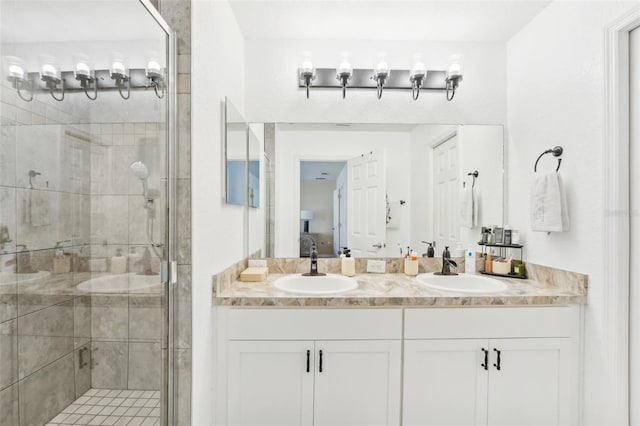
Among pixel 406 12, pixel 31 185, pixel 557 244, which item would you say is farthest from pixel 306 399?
pixel 406 12

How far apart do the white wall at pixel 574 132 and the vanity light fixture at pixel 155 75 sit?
1.89m

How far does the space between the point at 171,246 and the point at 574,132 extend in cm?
195

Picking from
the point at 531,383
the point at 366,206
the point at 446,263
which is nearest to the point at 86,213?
the point at 366,206

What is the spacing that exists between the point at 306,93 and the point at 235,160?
72cm

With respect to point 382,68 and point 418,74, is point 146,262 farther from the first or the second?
point 418,74

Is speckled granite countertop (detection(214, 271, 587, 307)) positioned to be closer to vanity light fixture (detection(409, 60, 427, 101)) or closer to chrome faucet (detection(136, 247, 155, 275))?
chrome faucet (detection(136, 247, 155, 275))

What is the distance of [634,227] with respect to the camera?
4.66 ft

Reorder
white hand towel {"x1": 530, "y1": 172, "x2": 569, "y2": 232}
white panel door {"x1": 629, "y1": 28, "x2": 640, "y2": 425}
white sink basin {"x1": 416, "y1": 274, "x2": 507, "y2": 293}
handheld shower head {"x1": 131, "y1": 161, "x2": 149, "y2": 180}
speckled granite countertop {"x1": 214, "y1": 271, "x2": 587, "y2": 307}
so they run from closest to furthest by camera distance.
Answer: handheld shower head {"x1": 131, "y1": 161, "x2": 149, "y2": 180}
white panel door {"x1": 629, "y1": 28, "x2": 640, "y2": 425}
speckled granite countertop {"x1": 214, "y1": 271, "x2": 587, "y2": 307}
white hand towel {"x1": 530, "y1": 172, "x2": 569, "y2": 232}
white sink basin {"x1": 416, "y1": 274, "x2": 507, "y2": 293}

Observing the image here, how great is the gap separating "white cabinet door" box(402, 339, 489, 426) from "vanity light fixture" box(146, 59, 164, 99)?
4.92 feet

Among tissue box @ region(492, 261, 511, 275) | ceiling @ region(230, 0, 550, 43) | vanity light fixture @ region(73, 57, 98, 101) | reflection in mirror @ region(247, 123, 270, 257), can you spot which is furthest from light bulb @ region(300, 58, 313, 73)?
tissue box @ region(492, 261, 511, 275)

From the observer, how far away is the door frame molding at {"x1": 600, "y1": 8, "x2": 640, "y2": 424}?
56.5 inches

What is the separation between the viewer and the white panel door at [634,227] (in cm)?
141

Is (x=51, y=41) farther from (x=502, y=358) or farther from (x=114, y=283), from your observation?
(x=502, y=358)

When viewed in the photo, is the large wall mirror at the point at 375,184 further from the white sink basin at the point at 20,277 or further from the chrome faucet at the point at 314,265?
the white sink basin at the point at 20,277
